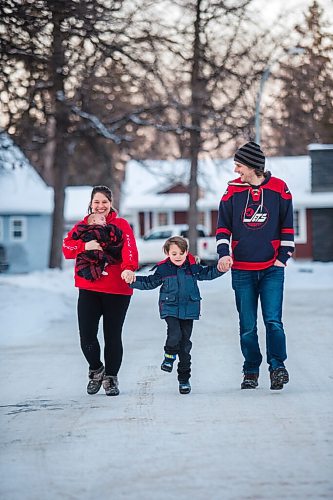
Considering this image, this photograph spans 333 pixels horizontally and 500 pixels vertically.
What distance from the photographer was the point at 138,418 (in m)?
6.75

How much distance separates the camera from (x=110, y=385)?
26.0ft

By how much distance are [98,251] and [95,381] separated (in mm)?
1106

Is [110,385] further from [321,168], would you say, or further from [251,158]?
[321,168]

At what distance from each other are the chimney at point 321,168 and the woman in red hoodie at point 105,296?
35.9 meters

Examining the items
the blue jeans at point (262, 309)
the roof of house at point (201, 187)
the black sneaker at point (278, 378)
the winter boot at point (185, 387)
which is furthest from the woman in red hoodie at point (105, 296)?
the roof of house at point (201, 187)

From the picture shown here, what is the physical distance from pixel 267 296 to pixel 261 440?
2125 mm

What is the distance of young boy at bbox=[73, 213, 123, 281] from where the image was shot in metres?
7.73

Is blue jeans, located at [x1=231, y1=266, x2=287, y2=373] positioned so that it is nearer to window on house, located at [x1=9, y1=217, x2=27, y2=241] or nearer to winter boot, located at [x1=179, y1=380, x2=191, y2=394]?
winter boot, located at [x1=179, y1=380, x2=191, y2=394]

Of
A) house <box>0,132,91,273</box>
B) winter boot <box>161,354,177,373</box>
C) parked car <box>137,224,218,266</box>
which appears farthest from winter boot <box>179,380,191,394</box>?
house <box>0,132,91,273</box>

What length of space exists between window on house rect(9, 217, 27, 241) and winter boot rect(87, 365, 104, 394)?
36.6 meters

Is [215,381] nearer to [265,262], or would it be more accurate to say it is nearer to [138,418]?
[265,262]

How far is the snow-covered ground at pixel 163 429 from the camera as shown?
16.4 ft

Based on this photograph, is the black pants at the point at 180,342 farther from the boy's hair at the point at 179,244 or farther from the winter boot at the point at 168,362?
the boy's hair at the point at 179,244

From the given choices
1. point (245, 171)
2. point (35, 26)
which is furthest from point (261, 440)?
point (35, 26)
